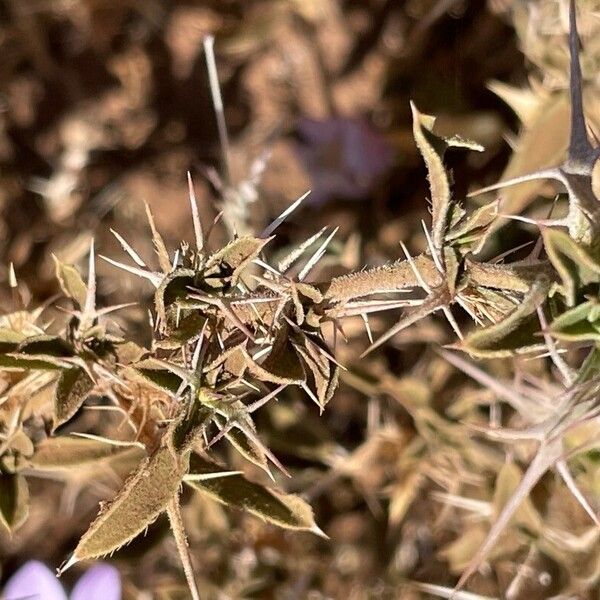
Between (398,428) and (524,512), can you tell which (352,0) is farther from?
(524,512)

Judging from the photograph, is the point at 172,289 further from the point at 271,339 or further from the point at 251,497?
the point at 251,497

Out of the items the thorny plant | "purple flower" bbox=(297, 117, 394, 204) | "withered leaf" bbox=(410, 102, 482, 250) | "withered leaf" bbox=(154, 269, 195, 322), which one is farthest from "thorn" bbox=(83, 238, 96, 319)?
"purple flower" bbox=(297, 117, 394, 204)

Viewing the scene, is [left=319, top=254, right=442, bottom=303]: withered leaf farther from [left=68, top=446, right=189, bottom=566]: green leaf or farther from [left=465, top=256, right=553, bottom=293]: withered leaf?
[left=68, top=446, right=189, bottom=566]: green leaf

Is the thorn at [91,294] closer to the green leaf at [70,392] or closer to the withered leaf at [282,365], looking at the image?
the green leaf at [70,392]

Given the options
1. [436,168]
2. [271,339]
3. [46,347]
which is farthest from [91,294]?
[436,168]

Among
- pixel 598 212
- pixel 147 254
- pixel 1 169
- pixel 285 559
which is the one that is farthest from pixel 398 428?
pixel 1 169

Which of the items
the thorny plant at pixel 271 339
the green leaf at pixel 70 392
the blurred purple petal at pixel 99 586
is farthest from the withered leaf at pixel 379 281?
the blurred purple petal at pixel 99 586

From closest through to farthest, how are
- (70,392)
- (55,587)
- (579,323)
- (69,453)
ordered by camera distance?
(579,323) → (70,392) → (69,453) → (55,587)
